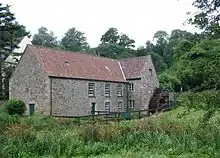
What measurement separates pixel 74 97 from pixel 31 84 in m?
4.50

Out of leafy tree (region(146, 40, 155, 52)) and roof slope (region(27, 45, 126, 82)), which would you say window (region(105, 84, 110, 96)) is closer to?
roof slope (region(27, 45, 126, 82))

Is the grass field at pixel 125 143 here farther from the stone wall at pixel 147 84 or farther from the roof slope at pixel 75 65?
the stone wall at pixel 147 84

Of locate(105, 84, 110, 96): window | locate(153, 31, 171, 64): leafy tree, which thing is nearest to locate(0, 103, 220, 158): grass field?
locate(105, 84, 110, 96): window

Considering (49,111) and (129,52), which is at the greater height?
(129,52)

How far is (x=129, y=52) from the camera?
3349 inches

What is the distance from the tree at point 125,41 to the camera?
317ft

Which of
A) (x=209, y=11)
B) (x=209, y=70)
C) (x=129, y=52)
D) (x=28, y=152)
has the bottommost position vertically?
(x=28, y=152)

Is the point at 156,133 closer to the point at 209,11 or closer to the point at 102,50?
the point at 209,11

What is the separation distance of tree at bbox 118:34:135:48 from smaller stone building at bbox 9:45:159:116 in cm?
4973

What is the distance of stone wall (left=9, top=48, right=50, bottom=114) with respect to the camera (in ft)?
116

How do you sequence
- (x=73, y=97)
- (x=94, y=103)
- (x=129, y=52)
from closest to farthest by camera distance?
(x=73, y=97) → (x=94, y=103) → (x=129, y=52)

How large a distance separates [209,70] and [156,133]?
8357mm

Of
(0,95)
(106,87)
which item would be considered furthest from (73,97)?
(0,95)

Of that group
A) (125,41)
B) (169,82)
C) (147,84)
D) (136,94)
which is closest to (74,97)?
(136,94)
